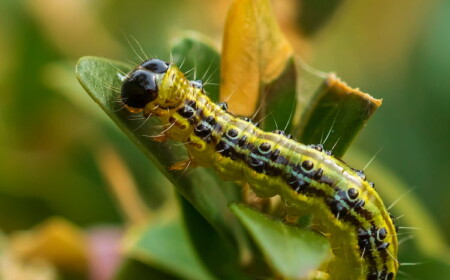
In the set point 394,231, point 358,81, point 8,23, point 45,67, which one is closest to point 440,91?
point 358,81

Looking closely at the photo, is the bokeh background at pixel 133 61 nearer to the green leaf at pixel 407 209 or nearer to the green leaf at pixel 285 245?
the green leaf at pixel 407 209

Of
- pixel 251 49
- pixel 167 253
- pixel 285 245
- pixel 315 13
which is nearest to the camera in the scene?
pixel 285 245

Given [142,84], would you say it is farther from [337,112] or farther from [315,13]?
[315,13]

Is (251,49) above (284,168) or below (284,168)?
above

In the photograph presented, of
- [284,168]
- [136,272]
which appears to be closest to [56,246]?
[136,272]

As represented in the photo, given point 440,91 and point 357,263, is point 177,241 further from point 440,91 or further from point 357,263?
point 440,91

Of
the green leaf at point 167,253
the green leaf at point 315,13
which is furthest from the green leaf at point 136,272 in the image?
the green leaf at point 315,13

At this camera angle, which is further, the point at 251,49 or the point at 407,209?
the point at 407,209

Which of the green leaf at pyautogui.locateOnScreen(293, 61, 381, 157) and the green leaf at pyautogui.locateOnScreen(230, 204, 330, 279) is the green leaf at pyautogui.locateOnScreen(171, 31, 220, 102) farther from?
the green leaf at pyautogui.locateOnScreen(230, 204, 330, 279)
